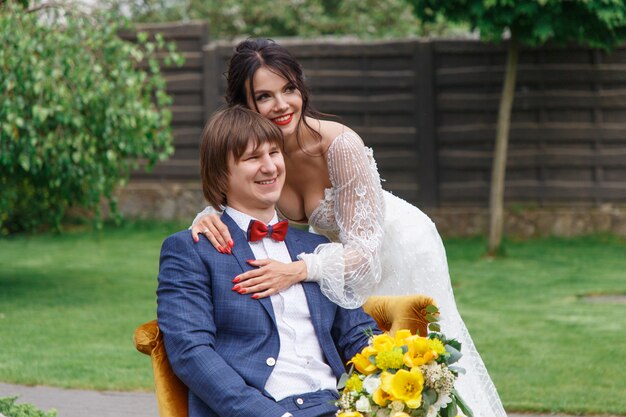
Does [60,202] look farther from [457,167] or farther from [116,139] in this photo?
[457,167]

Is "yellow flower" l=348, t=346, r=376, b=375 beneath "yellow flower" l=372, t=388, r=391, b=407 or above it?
above

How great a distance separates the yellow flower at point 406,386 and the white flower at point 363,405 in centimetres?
6

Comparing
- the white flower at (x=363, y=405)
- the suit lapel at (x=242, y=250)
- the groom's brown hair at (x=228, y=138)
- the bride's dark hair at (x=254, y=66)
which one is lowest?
the white flower at (x=363, y=405)

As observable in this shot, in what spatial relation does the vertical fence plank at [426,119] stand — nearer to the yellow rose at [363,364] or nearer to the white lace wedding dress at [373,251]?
the white lace wedding dress at [373,251]

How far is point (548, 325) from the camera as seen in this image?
7.76 m

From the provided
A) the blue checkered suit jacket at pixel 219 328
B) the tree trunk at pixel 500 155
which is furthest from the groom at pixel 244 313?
the tree trunk at pixel 500 155

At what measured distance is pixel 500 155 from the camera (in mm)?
11117

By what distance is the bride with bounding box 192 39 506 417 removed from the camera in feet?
11.2

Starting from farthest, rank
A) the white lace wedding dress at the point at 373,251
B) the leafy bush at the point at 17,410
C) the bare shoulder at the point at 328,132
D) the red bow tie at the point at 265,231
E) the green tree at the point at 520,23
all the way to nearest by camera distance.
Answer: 1. the green tree at the point at 520,23
2. the bare shoulder at the point at 328,132
3. the leafy bush at the point at 17,410
4. the white lace wedding dress at the point at 373,251
5. the red bow tie at the point at 265,231

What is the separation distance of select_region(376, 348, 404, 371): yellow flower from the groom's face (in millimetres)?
700

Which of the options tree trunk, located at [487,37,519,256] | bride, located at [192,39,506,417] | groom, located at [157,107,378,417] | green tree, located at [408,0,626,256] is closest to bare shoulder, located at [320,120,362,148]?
bride, located at [192,39,506,417]

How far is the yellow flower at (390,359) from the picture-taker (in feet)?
9.40

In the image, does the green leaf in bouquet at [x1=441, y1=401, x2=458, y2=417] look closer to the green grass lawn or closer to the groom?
the groom

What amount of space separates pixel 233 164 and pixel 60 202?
6233mm
